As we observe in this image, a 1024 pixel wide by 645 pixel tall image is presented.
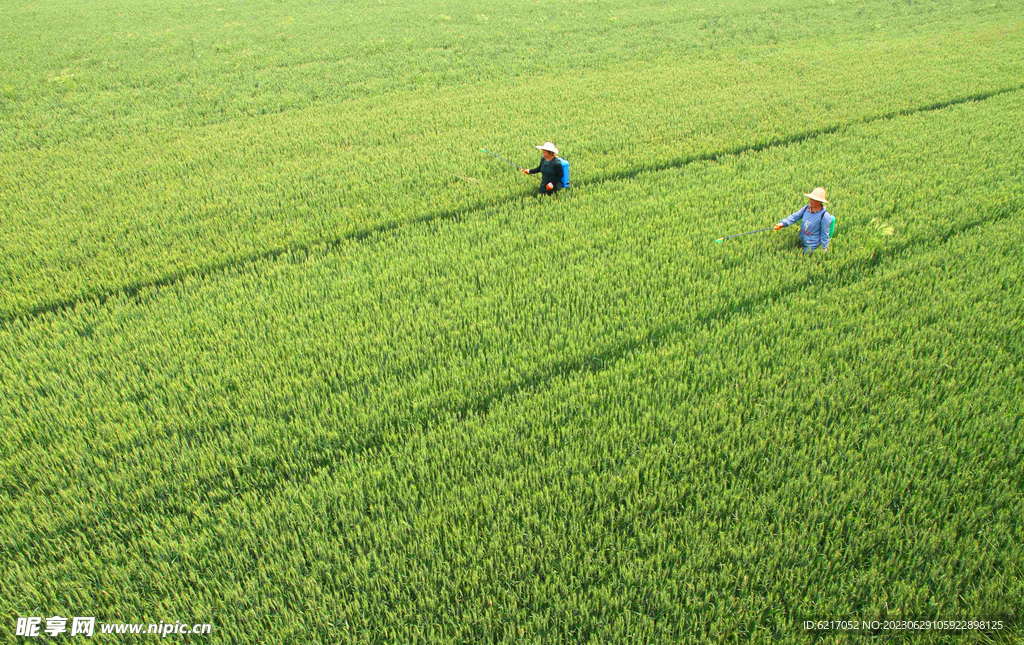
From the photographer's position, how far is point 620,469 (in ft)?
13.1

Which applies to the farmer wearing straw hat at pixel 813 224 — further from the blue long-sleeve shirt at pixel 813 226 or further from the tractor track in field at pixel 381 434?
the tractor track in field at pixel 381 434

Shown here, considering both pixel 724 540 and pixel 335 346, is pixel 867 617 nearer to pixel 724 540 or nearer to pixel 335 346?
pixel 724 540

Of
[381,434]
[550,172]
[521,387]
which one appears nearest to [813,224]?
[550,172]

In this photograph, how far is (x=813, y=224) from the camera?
21.7ft

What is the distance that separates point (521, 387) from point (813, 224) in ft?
14.3

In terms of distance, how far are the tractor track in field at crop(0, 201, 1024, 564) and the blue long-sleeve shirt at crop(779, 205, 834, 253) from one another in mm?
605

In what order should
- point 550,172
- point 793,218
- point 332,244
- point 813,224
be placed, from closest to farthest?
1. point 813,224
2. point 793,218
3. point 332,244
4. point 550,172

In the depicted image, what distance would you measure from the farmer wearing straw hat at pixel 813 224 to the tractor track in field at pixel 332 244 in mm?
3351

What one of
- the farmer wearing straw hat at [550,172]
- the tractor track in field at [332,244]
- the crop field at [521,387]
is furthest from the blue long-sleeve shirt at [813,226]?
the farmer wearing straw hat at [550,172]

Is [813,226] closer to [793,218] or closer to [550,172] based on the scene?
[793,218]

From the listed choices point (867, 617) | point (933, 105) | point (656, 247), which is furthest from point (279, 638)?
point (933, 105)

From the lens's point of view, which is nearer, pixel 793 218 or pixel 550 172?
pixel 793 218

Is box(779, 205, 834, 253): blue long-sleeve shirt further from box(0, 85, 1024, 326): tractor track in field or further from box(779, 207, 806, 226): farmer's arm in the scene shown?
box(0, 85, 1024, 326): tractor track in field

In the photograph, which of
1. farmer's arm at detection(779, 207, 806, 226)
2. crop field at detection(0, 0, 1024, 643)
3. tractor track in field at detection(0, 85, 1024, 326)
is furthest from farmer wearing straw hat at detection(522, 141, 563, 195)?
farmer's arm at detection(779, 207, 806, 226)
